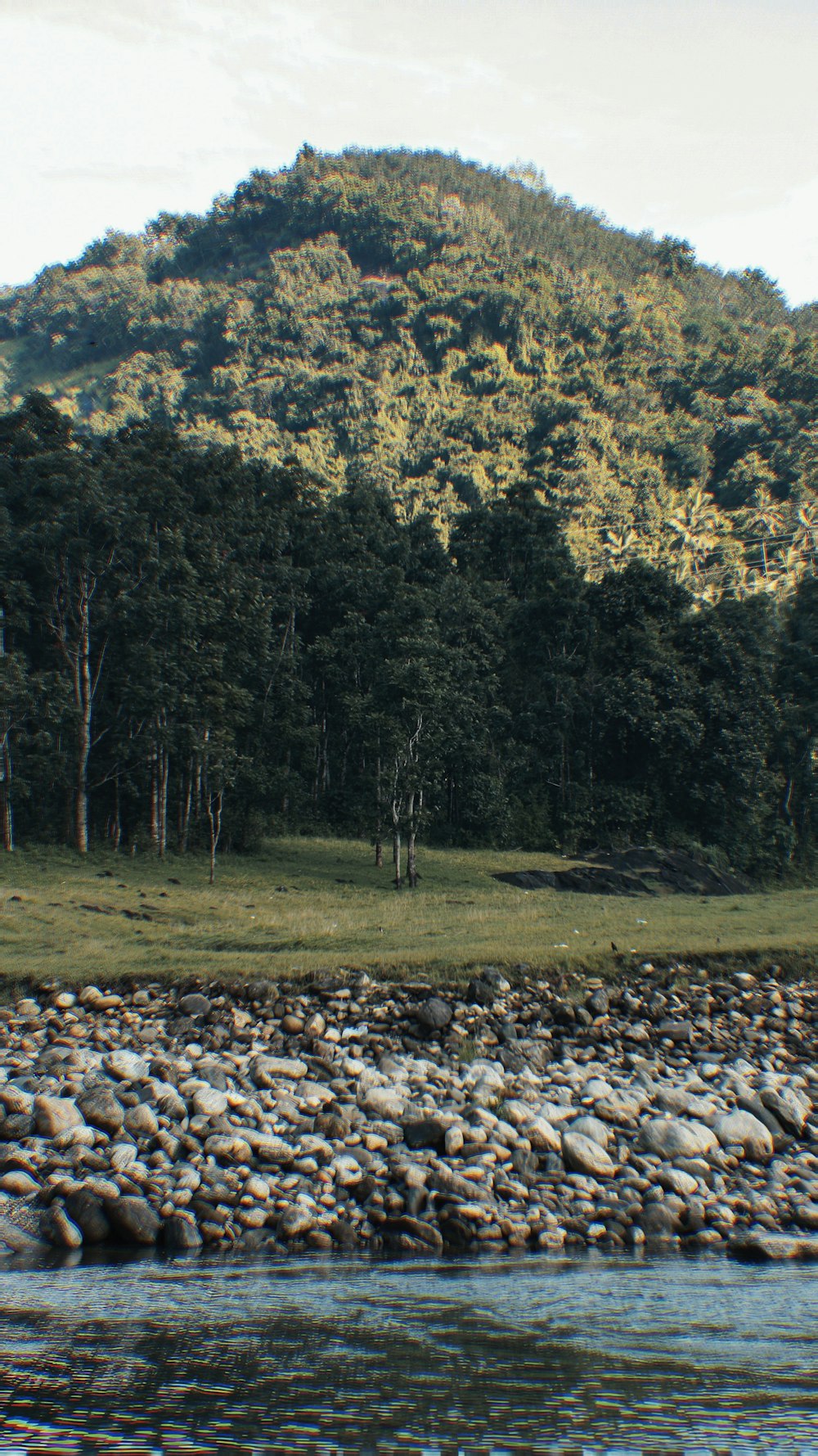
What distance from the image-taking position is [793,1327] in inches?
293

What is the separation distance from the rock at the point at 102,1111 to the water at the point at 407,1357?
2.46 meters

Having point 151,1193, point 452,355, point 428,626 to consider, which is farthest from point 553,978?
point 452,355

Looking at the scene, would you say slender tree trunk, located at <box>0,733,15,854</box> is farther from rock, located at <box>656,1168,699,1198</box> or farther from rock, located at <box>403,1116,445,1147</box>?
rock, located at <box>656,1168,699,1198</box>

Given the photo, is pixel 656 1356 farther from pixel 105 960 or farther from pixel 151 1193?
pixel 105 960

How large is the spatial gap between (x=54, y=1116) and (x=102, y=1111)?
50cm

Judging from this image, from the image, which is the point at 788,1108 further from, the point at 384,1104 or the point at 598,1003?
the point at 384,1104

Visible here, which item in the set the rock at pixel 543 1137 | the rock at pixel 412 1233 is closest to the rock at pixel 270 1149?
the rock at pixel 412 1233

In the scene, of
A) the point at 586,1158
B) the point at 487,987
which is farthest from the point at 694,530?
the point at 586,1158

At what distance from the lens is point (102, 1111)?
37.0ft

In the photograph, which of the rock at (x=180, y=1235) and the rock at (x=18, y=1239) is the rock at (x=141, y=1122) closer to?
the rock at (x=180, y=1235)

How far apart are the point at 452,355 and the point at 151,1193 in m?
137

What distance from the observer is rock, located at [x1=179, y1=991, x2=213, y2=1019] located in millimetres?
15648

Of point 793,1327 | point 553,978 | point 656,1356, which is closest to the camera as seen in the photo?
point 656,1356

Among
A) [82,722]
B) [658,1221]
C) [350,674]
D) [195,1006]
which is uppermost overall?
[350,674]
